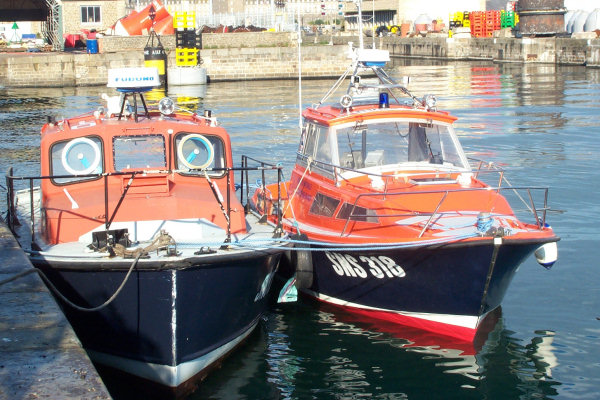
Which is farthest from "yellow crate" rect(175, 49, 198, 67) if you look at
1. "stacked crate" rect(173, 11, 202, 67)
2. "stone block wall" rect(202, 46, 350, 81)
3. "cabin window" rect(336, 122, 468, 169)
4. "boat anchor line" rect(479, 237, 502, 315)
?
"boat anchor line" rect(479, 237, 502, 315)

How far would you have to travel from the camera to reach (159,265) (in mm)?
7812

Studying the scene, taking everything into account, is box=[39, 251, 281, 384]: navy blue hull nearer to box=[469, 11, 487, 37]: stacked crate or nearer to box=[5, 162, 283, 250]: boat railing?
box=[5, 162, 283, 250]: boat railing

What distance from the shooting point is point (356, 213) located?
399 inches

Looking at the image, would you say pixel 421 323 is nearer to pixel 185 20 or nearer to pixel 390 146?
pixel 390 146

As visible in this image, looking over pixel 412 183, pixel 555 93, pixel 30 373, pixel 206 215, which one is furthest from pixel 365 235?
pixel 555 93

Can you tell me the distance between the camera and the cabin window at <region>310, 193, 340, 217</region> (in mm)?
10586

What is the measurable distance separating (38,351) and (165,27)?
4534 cm

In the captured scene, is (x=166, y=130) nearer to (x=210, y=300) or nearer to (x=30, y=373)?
(x=210, y=300)

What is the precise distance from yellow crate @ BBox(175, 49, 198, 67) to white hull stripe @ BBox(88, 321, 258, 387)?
115ft

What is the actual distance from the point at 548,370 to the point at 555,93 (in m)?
27.8

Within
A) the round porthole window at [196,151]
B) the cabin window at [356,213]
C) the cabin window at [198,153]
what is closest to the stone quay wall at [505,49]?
the cabin window at [356,213]

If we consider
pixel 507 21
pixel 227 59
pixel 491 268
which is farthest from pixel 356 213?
pixel 507 21

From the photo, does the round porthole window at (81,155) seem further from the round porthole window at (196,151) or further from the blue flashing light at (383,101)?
the blue flashing light at (383,101)

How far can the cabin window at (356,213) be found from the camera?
32.5 ft
